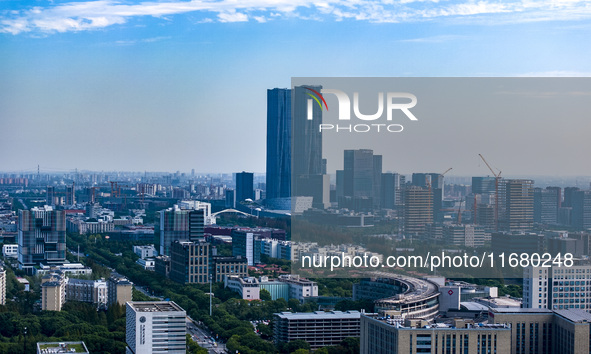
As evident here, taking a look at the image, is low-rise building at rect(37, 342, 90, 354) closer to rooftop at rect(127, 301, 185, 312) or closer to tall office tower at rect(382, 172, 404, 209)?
rooftop at rect(127, 301, 185, 312)

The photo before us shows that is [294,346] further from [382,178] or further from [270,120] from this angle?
[270,120]

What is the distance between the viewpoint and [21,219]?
15.5 metres

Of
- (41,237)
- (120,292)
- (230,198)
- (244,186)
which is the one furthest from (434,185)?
(230,198)

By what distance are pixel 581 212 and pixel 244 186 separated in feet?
63.4

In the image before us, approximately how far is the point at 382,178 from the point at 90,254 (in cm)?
1165

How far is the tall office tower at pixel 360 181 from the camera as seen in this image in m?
5.66

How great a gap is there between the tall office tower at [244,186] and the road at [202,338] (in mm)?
15368

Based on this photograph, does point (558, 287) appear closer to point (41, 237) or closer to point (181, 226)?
point (181, 226)

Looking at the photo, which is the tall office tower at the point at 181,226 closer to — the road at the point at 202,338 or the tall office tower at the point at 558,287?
the road at the point at 202,338

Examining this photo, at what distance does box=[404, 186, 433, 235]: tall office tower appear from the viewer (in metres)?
6.30

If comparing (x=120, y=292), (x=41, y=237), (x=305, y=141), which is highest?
(x=305, y=141)

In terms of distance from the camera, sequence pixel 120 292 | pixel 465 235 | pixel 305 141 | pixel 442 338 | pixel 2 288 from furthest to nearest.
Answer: pixel 2 288 < pixel 120 292 < pixel 465 235 < pixel 305 141 < pixel 442 338

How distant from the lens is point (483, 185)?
6078mm

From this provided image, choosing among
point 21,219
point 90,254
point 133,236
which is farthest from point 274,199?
point 21,219
